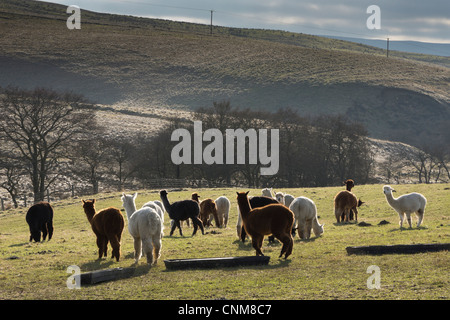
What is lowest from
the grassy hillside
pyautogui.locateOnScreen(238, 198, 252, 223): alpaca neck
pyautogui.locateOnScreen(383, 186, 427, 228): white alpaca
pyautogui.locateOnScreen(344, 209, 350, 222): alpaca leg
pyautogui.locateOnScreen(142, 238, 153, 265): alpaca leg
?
pyautogui.locateOnScreen(344, 209, 350, 222): alpaca leg

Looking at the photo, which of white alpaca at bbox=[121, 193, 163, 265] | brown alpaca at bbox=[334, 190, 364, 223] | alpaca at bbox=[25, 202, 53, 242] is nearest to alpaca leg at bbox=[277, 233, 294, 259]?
white alpaca at bbox=[121, 193, 163, 265]

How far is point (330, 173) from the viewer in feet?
210

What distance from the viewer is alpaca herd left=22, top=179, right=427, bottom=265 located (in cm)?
1328

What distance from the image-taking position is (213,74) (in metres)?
124

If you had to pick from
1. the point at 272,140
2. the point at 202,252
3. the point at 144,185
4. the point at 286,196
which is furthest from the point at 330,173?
the point at 202,252

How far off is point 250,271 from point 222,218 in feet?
37.6

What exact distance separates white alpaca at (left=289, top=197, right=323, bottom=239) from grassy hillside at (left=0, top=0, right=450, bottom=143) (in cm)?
8449

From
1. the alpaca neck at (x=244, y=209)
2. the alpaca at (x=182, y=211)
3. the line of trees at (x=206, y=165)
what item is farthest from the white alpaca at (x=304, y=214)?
the line of trees at (x=206, y=165)

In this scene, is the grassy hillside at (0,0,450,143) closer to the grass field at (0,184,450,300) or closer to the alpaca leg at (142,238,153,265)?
the grass field at (0,184,450,300)

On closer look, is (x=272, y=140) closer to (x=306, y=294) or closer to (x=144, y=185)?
(x=144, y=185)

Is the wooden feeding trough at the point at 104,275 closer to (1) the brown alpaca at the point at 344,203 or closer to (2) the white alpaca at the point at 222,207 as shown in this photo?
(2) the white alpaca at the point at 222,207

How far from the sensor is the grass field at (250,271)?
10078mm

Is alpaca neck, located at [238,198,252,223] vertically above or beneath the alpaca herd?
above
